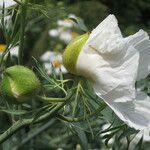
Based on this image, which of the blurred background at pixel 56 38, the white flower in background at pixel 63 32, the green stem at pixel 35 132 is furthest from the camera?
the white flower in background at pixel 63 32

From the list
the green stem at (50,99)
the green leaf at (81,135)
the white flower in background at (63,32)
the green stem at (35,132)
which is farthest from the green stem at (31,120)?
the white flower in background at (63,32)

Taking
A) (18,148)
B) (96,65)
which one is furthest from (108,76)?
(18,148)

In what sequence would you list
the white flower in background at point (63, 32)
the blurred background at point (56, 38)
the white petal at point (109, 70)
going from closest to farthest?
the white petal at point (109, 70), the blurred background at point (56, 38), the white flower in background at point (63, 32)

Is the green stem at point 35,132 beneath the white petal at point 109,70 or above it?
beneath

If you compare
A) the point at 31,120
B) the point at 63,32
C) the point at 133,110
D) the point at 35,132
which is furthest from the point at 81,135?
the point at 63,32

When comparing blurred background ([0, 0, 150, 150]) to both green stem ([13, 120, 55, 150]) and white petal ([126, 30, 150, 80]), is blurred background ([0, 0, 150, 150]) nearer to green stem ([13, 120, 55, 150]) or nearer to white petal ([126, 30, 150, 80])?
green stem ([13, 120, 55, 150])

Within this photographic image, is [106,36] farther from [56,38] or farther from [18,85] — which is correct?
[56,38]

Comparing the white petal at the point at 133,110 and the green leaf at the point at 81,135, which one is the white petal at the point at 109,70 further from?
the green leaf at the point at 81,135
